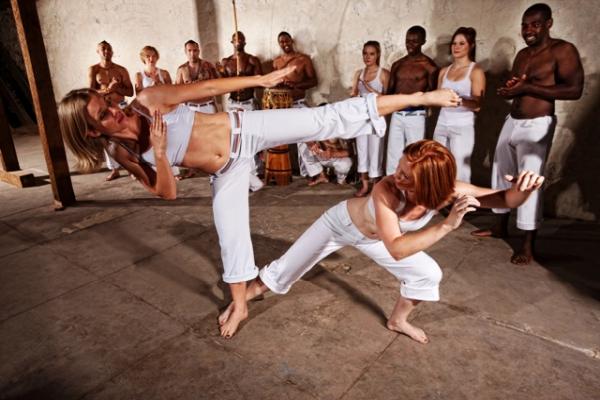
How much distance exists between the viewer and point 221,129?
2.58 metres

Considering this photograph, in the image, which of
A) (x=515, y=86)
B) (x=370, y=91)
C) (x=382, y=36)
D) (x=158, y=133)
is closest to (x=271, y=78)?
(x=158, y=133)

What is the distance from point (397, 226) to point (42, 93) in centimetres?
509

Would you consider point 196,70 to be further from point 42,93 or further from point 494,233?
point 494,233


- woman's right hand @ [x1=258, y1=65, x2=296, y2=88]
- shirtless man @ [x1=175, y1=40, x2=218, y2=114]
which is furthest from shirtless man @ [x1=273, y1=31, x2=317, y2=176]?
woman's right hand @ [x1=258, y1=65, x2=296, y2=88]

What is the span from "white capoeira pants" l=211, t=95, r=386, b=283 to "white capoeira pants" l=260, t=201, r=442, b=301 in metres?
0.30

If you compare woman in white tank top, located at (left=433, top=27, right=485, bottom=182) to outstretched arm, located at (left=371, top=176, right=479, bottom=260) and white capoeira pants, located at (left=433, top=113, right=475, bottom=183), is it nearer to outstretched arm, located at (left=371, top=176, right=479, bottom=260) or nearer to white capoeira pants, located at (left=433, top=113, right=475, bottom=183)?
white capoeira pants, located at (left=433, top=113, right=475, bottom=183)

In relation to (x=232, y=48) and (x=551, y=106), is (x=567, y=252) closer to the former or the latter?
(x=551, y=106)

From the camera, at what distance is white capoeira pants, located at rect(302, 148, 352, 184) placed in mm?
6090

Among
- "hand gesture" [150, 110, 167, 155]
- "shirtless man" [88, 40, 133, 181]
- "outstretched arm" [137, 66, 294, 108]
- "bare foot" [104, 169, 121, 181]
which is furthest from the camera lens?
"bare foot" [104, 169, 121, 181]

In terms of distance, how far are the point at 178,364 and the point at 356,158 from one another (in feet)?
14.8

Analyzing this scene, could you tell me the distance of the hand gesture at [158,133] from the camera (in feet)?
7.26

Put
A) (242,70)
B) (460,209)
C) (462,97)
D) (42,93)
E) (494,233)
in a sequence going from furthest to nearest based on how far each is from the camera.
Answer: (242,70)
(42,93)
(462,97)
(494,233)
(460,209)

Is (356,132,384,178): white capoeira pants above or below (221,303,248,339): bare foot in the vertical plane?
above

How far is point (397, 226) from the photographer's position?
2107mm
